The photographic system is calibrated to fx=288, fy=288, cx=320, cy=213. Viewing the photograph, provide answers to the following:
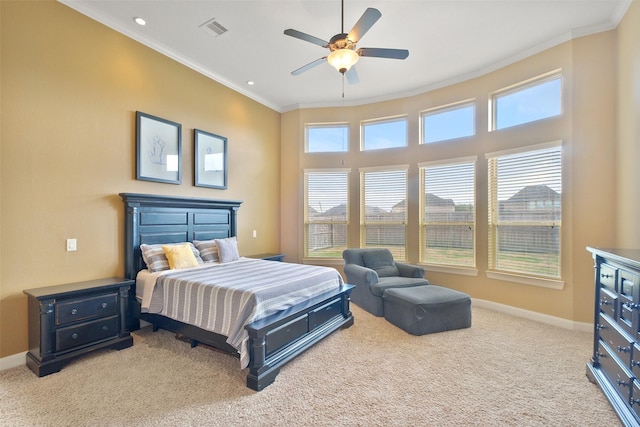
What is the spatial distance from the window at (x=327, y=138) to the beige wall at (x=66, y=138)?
2400 mm

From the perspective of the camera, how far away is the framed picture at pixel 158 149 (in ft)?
11.9

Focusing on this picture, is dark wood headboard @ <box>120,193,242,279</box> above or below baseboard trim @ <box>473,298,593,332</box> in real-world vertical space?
above

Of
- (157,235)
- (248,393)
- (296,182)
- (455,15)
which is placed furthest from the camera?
(296,182)

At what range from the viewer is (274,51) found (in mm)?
3959

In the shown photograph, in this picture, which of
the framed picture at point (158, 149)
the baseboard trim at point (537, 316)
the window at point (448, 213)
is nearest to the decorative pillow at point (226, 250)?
the framed picture at point (158, 149)

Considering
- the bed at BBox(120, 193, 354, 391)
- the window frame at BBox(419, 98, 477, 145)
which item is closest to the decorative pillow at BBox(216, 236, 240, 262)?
the bed at BBox(120, 193, 354, 391)

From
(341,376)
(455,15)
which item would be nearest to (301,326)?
(341,376)

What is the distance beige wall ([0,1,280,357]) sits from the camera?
2664 mm

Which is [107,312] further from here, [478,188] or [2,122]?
[478,188]

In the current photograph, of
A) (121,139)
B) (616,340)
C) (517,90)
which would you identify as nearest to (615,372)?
(616,340)

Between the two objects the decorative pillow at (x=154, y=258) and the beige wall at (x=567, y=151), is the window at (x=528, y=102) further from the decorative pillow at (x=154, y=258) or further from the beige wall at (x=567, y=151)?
the decorative pillow at (x=154, y=258)

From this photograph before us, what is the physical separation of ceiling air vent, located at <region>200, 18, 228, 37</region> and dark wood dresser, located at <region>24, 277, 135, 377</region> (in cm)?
305

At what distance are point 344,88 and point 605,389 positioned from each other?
4.85 meters

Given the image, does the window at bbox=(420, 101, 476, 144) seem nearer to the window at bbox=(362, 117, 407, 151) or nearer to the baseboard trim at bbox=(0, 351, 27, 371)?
the window at bbox=(362, 117, 407, 151)
